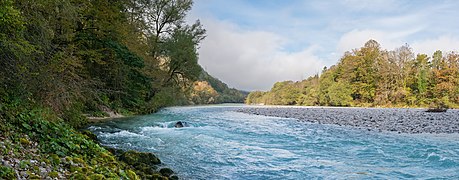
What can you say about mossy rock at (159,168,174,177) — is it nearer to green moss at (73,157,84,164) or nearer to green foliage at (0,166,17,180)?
green moss at (73,157,84,164)

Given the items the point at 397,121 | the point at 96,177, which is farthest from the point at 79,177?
the point at 397,121

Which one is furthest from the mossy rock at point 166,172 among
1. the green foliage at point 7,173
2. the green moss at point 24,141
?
the green foliage at point 7,173

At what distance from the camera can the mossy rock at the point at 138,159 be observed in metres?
7.36

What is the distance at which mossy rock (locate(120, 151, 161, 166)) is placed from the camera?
7.36 meters

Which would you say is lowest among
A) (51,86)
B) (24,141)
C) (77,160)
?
(77,160)

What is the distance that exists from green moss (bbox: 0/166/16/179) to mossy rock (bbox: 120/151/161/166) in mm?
3613

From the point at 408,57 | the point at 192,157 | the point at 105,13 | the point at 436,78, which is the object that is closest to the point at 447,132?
the point at 192,157

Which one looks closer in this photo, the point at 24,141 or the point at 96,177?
the point at 96,177

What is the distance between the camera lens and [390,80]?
64438 mm

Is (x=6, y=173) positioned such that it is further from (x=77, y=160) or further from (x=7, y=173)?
(x=77, y=160)

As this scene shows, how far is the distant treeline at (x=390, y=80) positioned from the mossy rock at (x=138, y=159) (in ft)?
202

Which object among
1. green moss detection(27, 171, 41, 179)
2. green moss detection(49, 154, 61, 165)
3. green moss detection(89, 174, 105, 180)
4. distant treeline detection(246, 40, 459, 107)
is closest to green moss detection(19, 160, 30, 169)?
green moss detection(27, 171, 41, 179)

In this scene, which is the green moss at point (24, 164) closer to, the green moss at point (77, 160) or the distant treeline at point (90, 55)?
the green moss at point (77, 160)

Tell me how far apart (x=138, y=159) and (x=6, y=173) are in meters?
4.17
